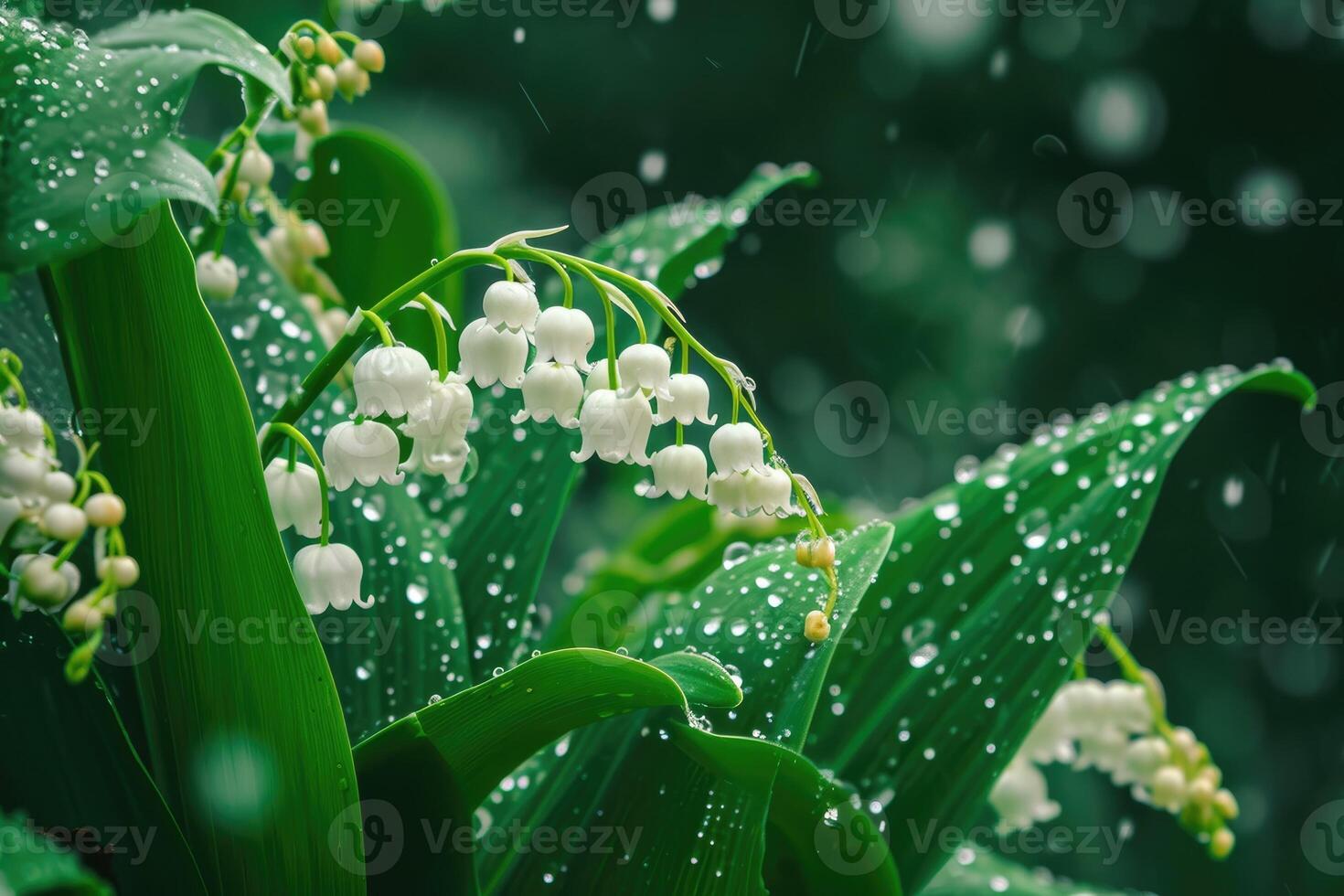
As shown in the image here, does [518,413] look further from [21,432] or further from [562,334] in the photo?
[21,432]

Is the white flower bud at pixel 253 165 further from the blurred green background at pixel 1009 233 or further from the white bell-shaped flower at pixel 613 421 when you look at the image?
the blurred green background at pixel 1009 233

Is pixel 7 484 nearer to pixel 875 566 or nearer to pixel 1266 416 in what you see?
pixel 875 566

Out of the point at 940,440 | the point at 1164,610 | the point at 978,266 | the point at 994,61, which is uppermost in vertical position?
the point at 994,61

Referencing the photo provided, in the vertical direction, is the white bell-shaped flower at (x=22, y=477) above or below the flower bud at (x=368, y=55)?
below

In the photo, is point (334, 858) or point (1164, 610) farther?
point (1164, 610)

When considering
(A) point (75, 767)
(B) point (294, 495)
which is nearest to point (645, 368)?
(B) point (294, 495)

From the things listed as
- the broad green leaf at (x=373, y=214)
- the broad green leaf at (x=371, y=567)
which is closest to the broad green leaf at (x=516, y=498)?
the broad green leaf at (x=371, y=567)

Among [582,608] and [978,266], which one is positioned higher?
[978,266]

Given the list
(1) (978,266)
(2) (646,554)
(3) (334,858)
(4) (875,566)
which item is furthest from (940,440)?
(3) (334,858)
